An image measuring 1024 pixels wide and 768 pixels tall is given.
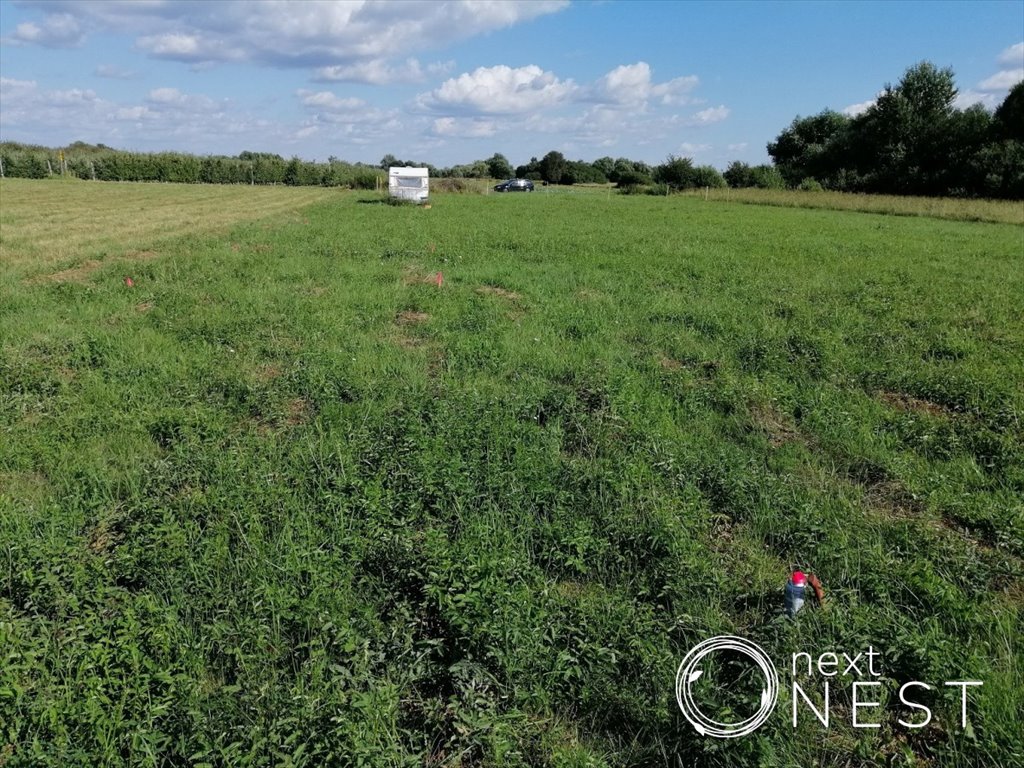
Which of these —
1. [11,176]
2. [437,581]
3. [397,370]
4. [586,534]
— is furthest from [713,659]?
[11,176]

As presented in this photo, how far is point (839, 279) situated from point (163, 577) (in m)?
12.2

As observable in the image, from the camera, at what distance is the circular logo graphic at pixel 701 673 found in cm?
260

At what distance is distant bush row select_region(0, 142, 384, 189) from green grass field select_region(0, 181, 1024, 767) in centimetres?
5160

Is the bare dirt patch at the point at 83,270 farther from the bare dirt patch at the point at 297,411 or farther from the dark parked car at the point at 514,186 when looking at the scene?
the dark parked car at the point at 514,186

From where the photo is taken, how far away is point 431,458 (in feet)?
15.2

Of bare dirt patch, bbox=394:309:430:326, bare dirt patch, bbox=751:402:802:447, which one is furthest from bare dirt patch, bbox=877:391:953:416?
bare dirt patch, bbox=394:309:430:326

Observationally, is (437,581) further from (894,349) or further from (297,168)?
(297,168)

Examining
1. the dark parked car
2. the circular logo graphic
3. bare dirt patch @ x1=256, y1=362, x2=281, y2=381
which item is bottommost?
the circular logo graphic

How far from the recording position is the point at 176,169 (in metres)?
62.1

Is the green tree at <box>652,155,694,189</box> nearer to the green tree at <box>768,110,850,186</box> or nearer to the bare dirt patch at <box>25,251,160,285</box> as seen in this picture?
the green tree at <box>768,110,850,186</box>

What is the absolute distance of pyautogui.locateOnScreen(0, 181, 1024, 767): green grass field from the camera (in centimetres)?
267

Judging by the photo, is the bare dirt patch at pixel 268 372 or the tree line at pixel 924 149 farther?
the tree line at pixel 924 149

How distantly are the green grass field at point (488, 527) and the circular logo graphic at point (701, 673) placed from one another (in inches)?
1.9

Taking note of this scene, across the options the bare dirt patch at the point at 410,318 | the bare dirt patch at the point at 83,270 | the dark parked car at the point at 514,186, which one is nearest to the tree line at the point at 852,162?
the dark parked car at the point at 514,186
